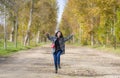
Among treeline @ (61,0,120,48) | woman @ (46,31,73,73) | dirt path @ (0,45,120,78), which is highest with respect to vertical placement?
treeline @ (61,0,120,48)

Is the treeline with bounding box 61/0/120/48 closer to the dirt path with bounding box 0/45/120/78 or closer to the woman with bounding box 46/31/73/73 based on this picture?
the dirt path with bounding box 0/45/120/78

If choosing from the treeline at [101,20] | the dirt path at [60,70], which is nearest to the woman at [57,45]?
the dirt path at [60,70]

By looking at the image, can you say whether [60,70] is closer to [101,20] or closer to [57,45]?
[57,45]

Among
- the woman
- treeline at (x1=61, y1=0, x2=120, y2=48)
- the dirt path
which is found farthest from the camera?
treeline at (x1=61, y1=0, x2=120, y2=48)

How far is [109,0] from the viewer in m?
47.5

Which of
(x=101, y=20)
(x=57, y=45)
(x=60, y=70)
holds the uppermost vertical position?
(x=101, y=20)

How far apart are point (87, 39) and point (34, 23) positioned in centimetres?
1033

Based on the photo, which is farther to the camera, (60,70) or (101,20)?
(101,20)

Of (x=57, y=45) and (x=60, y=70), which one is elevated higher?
(x=57, y=45)

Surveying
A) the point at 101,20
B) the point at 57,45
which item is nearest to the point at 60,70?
the point at 57,45

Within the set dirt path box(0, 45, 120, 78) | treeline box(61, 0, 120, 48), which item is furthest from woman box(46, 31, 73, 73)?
treeline box(61, 0, 120, 48)

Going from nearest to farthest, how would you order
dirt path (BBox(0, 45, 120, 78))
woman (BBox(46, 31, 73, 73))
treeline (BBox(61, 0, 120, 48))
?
dirt path (BBox(0, 45, 120, 78)) < woman (BBox(46, 31, 73, 73)) < treeline (BBox(61, 0, 120, 48))

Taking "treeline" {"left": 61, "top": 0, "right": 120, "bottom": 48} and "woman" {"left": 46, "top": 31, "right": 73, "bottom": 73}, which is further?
"treeline" {"left": 61, "top": 0, "right": 120, "bottom": 48}

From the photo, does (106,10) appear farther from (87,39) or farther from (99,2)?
(87,39)
